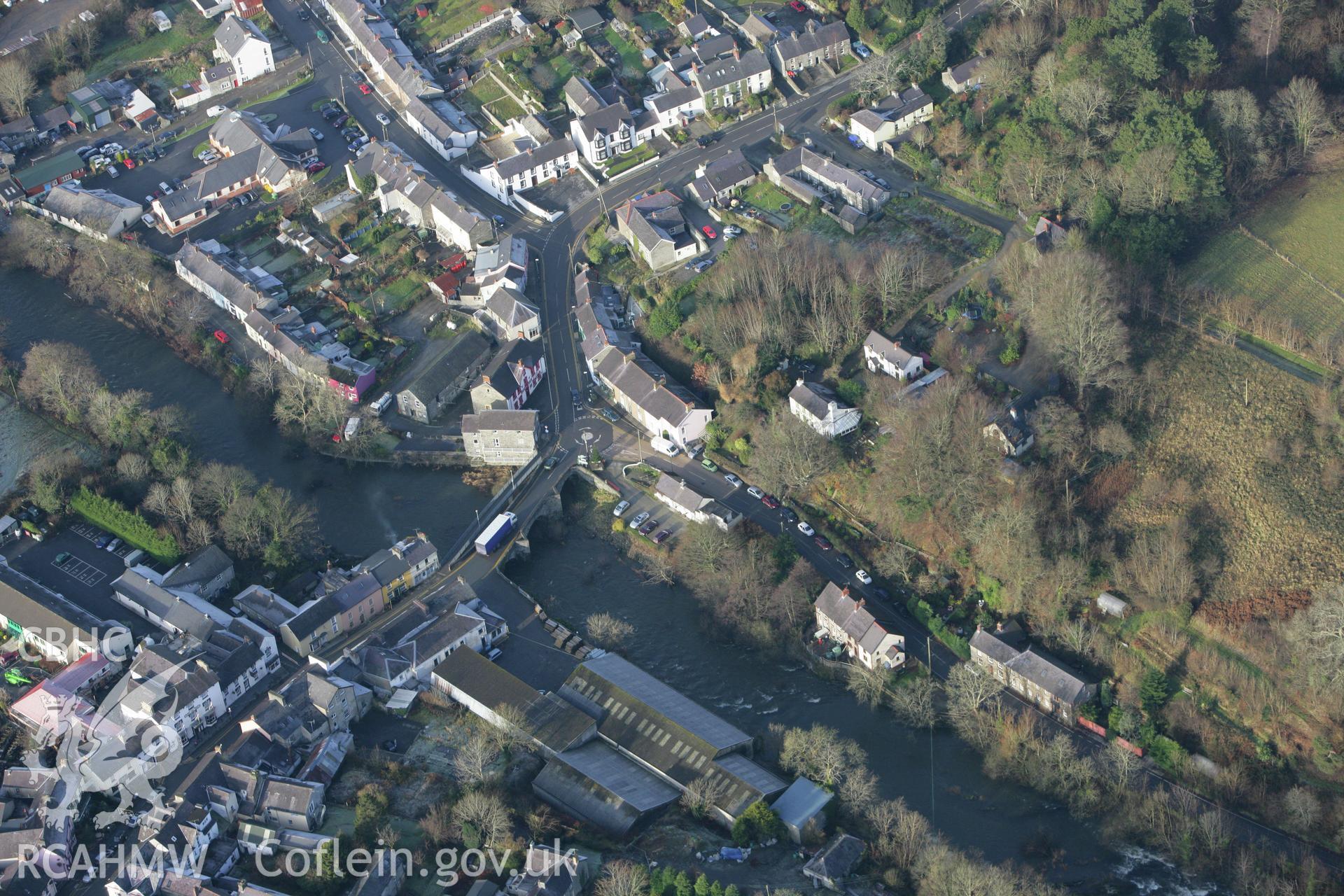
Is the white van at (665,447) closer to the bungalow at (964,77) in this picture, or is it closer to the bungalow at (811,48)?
the bungalow at (964,77)

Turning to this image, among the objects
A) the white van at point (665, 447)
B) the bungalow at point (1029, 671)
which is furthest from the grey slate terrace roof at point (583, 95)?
the bungalow at point (1029, 671)

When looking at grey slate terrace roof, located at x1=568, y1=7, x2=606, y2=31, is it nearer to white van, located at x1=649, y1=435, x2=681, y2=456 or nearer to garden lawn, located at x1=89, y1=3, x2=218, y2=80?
garden lawn, located at x1=89, y1=3, x2=218, y2=80

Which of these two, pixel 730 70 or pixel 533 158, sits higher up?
pixel 730 70

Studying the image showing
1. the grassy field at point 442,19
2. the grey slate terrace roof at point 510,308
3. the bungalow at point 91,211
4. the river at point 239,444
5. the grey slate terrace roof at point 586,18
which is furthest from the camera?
the grassy field at point 442,19

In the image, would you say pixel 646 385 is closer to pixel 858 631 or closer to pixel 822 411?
pixel 822 411

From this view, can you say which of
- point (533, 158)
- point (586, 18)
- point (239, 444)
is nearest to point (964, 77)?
point (533, 158)
